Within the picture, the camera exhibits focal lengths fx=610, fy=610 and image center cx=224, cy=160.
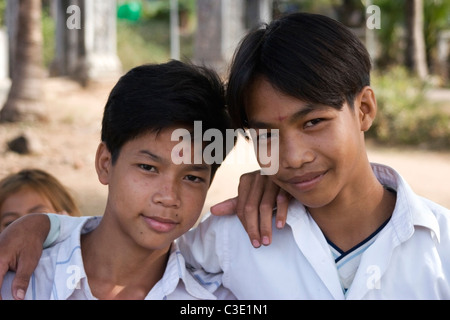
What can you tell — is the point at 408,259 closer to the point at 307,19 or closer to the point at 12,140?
the point at 307,19

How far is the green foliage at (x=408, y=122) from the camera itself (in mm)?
9664

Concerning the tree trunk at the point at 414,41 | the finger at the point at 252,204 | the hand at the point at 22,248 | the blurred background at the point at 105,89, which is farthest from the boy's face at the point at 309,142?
the tree trunk at the point at 414,41

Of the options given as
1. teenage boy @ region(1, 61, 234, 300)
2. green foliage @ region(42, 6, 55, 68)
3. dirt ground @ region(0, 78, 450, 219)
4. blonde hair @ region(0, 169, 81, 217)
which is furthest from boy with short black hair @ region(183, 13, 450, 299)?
green foliage @ region(42, 6, 55, 68)

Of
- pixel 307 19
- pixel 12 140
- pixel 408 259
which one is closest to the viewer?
pixel 408 259

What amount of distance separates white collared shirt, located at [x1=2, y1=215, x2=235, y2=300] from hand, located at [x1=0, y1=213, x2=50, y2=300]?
0.05 m

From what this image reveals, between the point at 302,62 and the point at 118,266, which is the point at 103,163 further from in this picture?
the point at 302,62

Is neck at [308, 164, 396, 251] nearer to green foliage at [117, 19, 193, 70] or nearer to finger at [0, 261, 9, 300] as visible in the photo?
finger at [0, 261, 9, 300]

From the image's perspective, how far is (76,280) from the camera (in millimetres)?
1879

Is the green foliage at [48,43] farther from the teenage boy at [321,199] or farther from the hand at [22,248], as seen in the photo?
the teenage boy at [321,199]

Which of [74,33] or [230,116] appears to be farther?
[74,33]

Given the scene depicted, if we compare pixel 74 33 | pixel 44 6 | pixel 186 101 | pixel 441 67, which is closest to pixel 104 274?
pixel 186 101

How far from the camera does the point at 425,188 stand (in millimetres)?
7094
